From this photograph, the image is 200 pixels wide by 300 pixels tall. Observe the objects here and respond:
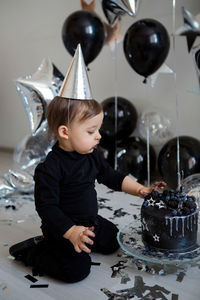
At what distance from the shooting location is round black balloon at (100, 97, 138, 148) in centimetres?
251

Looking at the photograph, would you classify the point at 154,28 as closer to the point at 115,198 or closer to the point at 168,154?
the point at 168,154

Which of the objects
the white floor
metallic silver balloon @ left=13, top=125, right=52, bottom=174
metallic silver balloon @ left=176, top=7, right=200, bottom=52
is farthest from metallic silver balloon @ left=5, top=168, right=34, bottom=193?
metallic silver balloon @ left=176, top=7, right=200, bottom=52

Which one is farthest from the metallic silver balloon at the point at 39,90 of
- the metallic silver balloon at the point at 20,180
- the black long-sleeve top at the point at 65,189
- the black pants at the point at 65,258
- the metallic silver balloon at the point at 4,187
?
the black pants at the point at 65,258

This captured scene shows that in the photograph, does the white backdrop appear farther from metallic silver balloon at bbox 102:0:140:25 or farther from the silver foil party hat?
the silver foil party hat

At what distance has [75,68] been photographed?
4.19 feet

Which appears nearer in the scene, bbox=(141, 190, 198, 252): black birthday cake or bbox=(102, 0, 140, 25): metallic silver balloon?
bbox=(141, 190, 198, 252): black birthday cake

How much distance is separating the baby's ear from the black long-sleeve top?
7cm

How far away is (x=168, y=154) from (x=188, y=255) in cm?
108

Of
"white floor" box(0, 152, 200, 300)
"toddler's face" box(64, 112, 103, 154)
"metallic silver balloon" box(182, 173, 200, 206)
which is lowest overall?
"white floor" box(0, 152, 200, 300)

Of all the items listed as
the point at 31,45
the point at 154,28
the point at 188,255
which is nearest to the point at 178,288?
the point at 188,255

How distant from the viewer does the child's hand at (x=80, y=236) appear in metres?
1.06

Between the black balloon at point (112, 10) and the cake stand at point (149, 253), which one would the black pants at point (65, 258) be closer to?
the cake stand at point (149, 253)

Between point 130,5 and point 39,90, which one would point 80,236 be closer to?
point 39,90

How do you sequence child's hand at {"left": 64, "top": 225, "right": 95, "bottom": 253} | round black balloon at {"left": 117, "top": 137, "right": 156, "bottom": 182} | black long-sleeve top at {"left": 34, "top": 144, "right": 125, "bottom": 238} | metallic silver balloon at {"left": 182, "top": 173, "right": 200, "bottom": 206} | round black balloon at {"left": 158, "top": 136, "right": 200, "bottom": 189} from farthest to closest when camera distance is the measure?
round black balloon at {"left": 117, "top": 137, "right": 156, "bottom": 182} < round black balloon at {"left": 158, "top": 136, "right": 200, "bottom": 189} < metallic silver balloon at {"left": 182, "top": 173, "right": 200, "bottom": 206} < black long-sleeve top at {"left": 34, "top": 144, "right": 125, "bottom": 238} < child's hand at {"left": 64, "top": 225, "right": 95, "bottom": 253}
